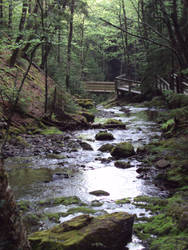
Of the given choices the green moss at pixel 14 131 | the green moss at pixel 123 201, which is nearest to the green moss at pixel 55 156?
the green moss at pixel 14 131

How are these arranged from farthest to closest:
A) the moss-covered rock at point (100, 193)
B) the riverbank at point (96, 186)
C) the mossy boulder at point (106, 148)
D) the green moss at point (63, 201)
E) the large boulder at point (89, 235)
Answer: the mossy boulder at point (106, 148), the moss-covered rock at point (100, 193), the green moss at point (63, 201), the riverbank at point (96, 186), the large boulder at point (89, 235)

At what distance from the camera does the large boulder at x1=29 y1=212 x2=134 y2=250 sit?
11.8 feet

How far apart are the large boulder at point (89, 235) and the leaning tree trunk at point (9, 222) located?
1160mm

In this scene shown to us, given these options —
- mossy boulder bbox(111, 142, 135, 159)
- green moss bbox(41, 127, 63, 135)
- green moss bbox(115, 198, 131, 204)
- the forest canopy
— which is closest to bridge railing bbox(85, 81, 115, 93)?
the forest canopy

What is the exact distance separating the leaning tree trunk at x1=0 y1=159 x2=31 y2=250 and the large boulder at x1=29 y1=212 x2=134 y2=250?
116 cm

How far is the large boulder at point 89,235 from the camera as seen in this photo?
3.58m

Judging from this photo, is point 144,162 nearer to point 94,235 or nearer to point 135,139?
point 135,139

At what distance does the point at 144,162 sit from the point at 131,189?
1943 millimetres

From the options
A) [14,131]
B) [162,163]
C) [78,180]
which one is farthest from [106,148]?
[14,131]

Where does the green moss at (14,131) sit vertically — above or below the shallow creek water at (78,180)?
above

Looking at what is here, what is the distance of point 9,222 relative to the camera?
94.0 inches

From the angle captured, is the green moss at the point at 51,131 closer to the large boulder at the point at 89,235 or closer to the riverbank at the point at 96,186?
the riverbank at the point at 96,186

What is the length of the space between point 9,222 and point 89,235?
5.04 ft

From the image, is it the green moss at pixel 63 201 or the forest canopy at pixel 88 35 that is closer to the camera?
the green moss at pixel 63 201
